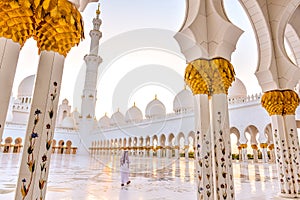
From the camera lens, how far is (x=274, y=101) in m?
2.57

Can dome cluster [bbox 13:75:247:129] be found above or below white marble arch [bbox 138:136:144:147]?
above

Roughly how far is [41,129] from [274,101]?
2.58 m

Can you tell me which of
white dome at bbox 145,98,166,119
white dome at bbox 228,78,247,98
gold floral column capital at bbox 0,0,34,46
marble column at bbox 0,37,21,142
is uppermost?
white dome at bbox 228,78,247,98

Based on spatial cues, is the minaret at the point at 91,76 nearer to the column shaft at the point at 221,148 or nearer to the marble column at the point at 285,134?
the marble column at the point at 285,134

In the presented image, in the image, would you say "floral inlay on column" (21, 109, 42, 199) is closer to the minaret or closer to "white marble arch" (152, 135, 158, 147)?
"white marble arch" (152, 135, 158, 147)

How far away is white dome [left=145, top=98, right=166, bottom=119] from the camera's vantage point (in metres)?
12.6

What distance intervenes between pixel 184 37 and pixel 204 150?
3.33ft

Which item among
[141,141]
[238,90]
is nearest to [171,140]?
[141,141]

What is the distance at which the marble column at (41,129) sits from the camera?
984 millimetres

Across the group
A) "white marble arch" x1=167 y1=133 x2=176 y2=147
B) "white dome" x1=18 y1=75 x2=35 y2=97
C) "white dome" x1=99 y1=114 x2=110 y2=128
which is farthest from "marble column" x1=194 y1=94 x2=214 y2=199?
"white dome" x1=18 y1=75 x2=35 y2=97

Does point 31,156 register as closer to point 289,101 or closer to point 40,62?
point 40,62

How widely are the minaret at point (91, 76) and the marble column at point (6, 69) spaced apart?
550 inches

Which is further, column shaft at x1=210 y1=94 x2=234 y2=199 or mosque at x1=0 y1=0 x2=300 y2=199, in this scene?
column shaft at x1=210 y1=94 x2=234 y2=199

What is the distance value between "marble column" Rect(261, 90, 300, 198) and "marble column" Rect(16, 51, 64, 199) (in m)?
2.50
